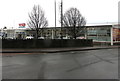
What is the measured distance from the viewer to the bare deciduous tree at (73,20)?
25.5m

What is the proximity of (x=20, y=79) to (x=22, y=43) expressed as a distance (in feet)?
50.4

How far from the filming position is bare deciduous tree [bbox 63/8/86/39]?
25531 mm

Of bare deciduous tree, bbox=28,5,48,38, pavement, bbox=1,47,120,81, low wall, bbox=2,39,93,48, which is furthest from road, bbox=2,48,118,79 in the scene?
bare deciduous tree, bbox=28,5,48,38

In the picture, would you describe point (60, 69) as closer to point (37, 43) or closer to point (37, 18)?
point (37, 43)

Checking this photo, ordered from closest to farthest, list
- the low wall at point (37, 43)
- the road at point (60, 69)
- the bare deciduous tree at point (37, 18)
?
the road at point (60, 69) → the low wall at point (37, 43) → the bare deciduous tree at point (37, 18)

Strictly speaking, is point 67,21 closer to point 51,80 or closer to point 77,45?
point 77,45

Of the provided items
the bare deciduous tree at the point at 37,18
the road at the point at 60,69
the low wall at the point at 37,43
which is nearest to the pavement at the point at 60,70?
the road at the point at 60,69

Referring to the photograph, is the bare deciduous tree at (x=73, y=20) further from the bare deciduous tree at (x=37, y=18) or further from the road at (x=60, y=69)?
the road at (x=60, y=69)

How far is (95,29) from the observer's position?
3666 cm

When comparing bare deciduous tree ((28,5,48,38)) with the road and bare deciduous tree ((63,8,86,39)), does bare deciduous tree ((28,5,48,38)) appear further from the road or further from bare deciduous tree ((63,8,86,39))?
the road

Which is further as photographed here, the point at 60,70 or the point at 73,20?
the point at 73,20

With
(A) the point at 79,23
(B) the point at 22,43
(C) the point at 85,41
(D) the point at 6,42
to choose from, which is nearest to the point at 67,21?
(A) the point at 79,23

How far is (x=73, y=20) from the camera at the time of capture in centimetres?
2561

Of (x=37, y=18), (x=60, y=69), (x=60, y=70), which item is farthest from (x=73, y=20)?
(x=60, y=70)
